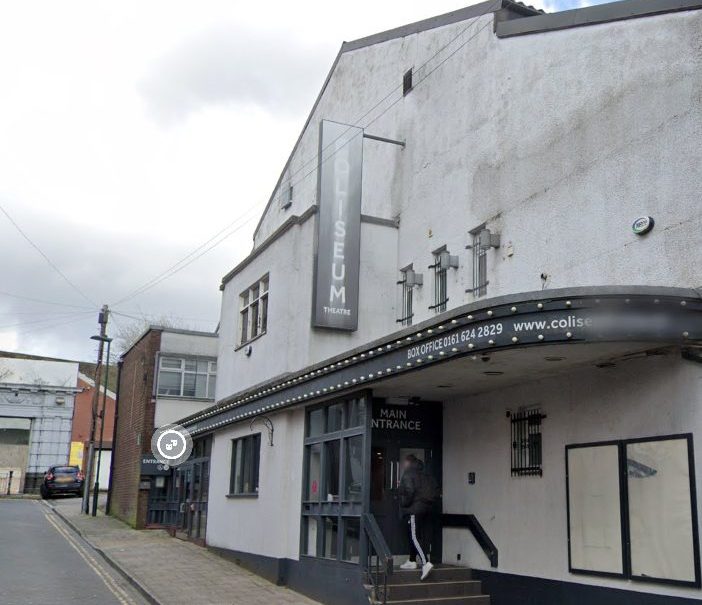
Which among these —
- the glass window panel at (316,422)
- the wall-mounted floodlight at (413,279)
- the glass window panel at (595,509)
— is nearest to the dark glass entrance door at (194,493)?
the glass window panel at (316,422)

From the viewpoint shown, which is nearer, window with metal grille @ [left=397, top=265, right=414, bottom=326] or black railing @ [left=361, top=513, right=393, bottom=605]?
black railing @ [left=361, top=513, right=393, bottom=605]

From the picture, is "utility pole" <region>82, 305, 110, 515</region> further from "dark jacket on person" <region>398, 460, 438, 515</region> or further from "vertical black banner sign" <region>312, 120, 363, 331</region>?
"dark jacket on person" <region>398, 460, 438, 515</region>

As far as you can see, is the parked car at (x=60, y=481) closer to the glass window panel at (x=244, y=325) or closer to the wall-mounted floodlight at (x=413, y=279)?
the glass window panel at (x=244, y=325)

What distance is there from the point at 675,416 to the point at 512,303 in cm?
213

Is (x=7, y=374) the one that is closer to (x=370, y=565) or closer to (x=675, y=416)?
(x=370, y=565)

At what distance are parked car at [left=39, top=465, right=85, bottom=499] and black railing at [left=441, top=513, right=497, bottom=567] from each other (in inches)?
1296

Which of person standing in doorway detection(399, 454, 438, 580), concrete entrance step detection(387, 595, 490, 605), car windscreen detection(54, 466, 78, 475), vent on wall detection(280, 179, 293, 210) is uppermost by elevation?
vent on wall detection(280, 179, 293, 210)

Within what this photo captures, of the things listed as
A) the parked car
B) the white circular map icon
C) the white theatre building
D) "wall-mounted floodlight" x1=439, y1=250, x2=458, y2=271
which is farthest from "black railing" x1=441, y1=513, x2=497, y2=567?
the parked car

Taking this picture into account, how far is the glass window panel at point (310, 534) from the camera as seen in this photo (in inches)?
546

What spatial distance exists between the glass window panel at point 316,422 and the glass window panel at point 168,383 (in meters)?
13.5

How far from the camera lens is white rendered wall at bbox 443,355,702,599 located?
8.91 m

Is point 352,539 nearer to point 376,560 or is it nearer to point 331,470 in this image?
point 376,560

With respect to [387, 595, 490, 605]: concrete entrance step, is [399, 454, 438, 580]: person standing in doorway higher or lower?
higher

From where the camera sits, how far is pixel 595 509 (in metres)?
9.77
